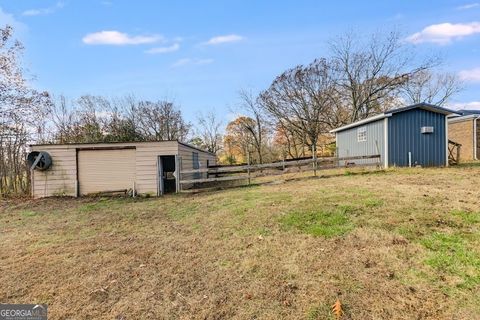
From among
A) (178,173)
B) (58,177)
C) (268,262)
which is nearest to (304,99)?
(178,173)

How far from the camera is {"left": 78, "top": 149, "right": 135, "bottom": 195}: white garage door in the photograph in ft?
40.2

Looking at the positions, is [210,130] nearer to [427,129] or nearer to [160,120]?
[160,120]

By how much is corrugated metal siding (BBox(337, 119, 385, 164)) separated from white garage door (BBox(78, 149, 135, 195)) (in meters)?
10.8

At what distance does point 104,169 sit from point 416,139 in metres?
13.5

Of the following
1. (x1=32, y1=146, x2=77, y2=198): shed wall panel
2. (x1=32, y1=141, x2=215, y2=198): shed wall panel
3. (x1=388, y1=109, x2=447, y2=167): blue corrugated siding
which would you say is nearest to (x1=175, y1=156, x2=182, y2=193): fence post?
(x1=32, y1=141, x2=215, y2=198): shed wall panel

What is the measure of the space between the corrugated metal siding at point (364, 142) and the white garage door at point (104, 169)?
10.8 m

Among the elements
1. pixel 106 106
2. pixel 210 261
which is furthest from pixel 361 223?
pixel 106 106

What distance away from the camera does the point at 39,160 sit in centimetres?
1184

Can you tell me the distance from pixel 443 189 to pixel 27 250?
339 inches

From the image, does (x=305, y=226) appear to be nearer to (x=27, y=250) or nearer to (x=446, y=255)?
(x=446, y=255)

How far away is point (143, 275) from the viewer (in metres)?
3.93

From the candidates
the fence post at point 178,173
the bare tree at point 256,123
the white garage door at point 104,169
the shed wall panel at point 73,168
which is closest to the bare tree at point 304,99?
the bare tree at point 256,123

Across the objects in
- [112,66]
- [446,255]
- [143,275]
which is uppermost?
[112,66]

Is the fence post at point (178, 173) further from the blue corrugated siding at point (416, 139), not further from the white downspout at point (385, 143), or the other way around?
the blue corrugated siding at point (416, 139)
